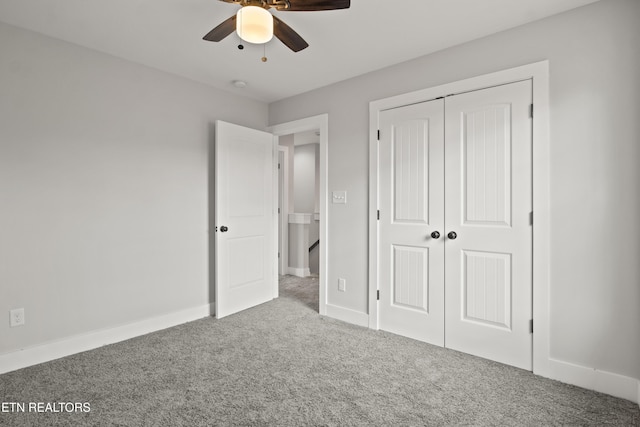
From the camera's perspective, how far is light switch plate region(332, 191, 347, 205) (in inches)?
130

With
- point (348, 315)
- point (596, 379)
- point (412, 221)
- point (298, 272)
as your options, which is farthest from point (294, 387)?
point (298, 272)

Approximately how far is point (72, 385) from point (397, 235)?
2.62 m

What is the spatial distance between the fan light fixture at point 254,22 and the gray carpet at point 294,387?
2.10 metres

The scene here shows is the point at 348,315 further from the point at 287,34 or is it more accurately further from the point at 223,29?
the point at 223,29

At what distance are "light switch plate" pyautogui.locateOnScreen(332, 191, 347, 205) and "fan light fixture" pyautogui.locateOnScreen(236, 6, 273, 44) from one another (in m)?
1.80

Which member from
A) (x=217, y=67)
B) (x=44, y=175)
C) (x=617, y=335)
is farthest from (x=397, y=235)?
(x=44, y=175)

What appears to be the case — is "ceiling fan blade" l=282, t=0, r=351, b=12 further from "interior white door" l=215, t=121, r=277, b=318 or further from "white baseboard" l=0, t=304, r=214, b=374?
"white baseboard" l=0, t=304, r=214, b=374

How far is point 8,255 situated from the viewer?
2266 mm

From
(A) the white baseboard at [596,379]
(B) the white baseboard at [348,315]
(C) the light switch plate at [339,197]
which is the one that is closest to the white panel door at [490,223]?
(A) the white baseboard at [596,379]

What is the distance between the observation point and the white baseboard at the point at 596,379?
6.36 feet

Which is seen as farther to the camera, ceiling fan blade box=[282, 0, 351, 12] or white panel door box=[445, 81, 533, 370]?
white panel door box=[445, 81, 533, 370]

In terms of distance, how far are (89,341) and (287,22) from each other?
2908 mm

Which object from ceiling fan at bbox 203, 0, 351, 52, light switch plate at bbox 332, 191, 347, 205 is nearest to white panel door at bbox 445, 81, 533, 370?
light switch plate at bbox 332, 191, 347, 205

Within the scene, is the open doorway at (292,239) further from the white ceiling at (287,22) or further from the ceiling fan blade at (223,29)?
the ceiling fan blade at (223,29)
